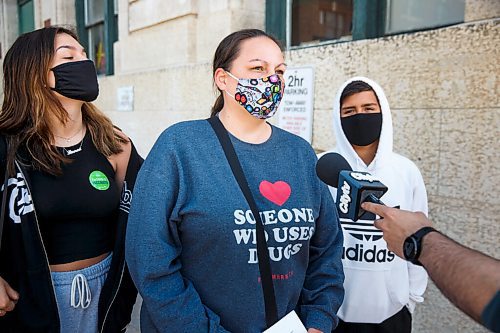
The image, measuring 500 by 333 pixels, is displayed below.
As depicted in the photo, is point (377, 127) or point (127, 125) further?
point (127, 125)

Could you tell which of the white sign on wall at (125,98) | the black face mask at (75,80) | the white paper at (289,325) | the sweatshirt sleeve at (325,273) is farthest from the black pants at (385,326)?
the white sign on wall at (125,98)

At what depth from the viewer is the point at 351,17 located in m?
4.36

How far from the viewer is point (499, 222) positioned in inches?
116

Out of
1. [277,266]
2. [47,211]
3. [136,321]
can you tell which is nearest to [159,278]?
[277,266]

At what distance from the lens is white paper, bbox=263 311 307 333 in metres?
1.65

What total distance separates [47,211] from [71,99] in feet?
1.93

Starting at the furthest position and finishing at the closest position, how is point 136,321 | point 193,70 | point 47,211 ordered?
1. point 193,70
2. point 136,321
3. point 47,211

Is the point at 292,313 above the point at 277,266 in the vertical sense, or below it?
below

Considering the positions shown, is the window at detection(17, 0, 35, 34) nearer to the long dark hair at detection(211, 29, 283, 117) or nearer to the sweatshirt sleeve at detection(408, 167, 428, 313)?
the long dark hair at detection(211, 29, 283, 117)

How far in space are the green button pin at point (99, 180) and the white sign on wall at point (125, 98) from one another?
15.5ft

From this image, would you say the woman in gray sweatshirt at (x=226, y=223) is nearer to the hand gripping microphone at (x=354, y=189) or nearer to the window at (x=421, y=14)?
the hand gripping microphone at (x=354, y=189)

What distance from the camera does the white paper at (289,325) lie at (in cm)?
165

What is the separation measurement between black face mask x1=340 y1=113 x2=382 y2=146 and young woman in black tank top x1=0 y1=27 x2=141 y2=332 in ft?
3.80

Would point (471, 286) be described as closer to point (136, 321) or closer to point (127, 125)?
point (136, 321)
